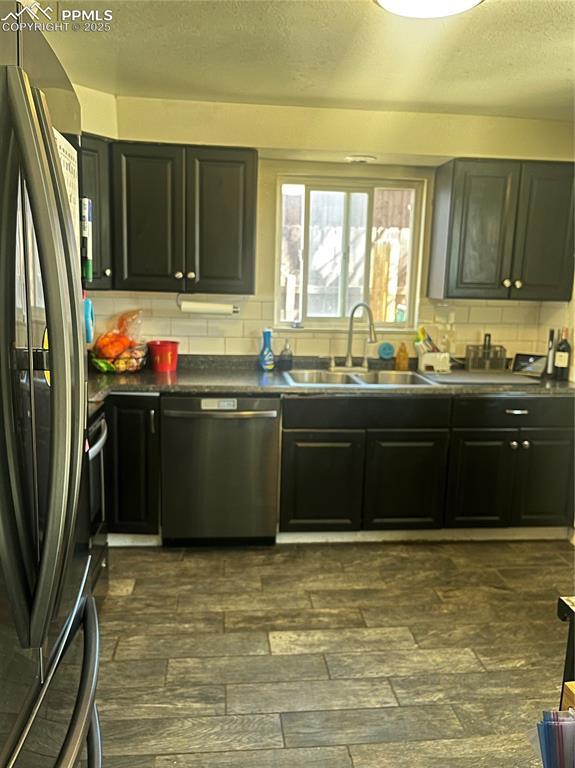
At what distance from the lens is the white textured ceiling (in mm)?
2232

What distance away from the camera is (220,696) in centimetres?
220

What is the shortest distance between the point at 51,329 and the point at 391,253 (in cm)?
336

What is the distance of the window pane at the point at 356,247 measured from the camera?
386 centimetres

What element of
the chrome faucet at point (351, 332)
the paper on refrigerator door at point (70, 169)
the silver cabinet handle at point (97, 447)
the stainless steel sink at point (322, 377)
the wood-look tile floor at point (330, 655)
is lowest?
the wood-look tile floor at point (330, 655)

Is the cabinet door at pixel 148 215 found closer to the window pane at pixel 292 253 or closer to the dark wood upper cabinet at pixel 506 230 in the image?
the window pane at pixel 292 253

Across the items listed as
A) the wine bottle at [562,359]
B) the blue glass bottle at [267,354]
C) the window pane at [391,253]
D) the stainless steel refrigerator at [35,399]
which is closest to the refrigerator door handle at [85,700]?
the stainless steel refrigerator at [35,399]

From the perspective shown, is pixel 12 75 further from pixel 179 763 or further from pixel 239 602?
pixel 239 602

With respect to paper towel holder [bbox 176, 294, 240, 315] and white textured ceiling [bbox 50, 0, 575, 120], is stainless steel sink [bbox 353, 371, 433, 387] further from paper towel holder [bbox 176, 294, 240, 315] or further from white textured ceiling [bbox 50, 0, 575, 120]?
white textured ceiling [bbox 50, 0, 575, 120]

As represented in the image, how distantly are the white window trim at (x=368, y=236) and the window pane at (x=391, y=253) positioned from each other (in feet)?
0.11

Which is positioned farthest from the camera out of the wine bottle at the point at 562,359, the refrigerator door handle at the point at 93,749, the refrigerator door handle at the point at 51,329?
the wine bottle at the point at 562,359

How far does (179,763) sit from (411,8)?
2.53m

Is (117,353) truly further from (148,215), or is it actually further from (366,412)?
(366,412)

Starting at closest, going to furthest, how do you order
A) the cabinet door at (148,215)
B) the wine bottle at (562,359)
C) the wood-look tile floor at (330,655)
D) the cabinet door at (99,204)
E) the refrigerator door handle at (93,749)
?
the refrigerator door handle at (93,749)
the wood-look tile floor at (330,655)
the cabinet door at (99,204)
the cabinet door at (148,215)
the wine bottle at (562,359)

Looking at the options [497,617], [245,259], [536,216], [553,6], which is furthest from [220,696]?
[536,216]
